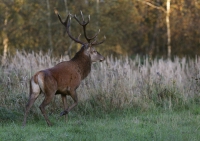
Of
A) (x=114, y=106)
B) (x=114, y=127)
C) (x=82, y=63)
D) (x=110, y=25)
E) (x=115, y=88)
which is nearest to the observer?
(x=114, y=127)

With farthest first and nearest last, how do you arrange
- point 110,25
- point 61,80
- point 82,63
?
point 110,25 → point 82,63 → point 61,80

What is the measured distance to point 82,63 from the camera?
11492 millimetres

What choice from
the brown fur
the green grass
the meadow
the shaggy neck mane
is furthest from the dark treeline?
the green grass

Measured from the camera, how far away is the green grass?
888 centimetres

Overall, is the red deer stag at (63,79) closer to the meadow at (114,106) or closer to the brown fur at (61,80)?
the brown fur at (61,80)

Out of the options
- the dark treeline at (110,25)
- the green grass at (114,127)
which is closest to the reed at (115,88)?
the green grass at (114,127)

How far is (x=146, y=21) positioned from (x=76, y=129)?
29.3 metres

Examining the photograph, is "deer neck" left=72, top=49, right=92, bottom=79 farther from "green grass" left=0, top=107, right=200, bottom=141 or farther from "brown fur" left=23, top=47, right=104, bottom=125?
"green grass" left=0, top=107, right=200, bottom=141

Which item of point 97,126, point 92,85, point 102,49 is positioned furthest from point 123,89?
point 102,49

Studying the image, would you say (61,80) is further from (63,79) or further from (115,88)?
(115,88)

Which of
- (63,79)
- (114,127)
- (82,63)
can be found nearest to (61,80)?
(63,79)

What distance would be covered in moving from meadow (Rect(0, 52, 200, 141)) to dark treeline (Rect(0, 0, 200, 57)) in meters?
18.1

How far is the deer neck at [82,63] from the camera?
11.4 meters

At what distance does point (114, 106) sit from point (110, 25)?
23.0 m
